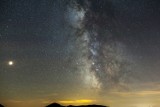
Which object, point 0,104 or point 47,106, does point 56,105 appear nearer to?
point 47,106

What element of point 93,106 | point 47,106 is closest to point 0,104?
point 47,106

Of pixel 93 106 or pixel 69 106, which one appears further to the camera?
pixel 93 106

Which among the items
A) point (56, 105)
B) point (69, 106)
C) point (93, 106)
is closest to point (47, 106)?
point (56, 105)

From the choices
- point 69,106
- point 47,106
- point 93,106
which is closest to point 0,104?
point 47,106

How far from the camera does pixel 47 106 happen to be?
55.3 m

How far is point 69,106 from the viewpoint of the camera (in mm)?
53844

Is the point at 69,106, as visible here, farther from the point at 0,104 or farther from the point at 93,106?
the point at 0,104

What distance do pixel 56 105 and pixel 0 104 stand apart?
46.4ft

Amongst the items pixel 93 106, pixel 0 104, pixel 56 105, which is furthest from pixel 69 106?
pixel 0 104

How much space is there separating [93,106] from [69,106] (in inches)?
297

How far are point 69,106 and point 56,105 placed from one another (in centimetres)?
336

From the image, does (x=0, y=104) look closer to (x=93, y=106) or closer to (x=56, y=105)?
(x=56, y=105)

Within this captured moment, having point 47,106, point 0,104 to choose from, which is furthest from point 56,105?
point 0,104

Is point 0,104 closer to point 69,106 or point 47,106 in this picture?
point 47,106
